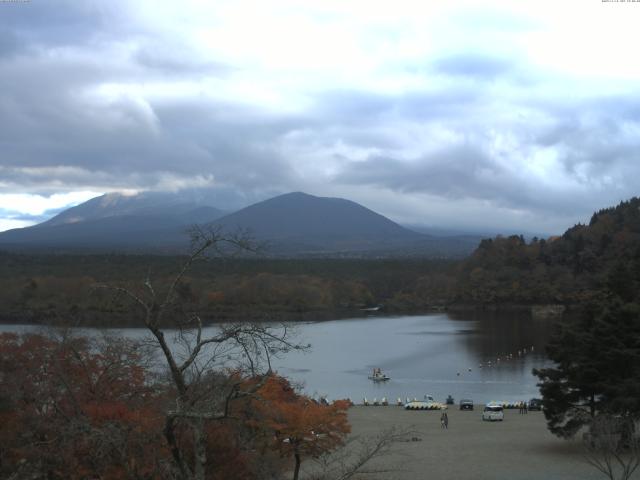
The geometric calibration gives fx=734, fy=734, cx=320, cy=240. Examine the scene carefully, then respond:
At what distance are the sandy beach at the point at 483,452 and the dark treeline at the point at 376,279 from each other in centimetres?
3396

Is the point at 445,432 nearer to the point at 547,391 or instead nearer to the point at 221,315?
the point at 547,391

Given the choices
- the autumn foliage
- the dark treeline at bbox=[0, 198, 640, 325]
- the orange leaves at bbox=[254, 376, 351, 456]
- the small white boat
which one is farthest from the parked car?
the dark treeline at bbox=[0, 198, 640, 325]

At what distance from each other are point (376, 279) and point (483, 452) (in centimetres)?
6284

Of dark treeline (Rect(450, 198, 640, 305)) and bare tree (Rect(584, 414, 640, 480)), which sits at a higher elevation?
dark treeline (Rect(450, 198, 640, 305))

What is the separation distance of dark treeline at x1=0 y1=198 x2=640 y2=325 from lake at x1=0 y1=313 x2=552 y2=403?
859 centimetres

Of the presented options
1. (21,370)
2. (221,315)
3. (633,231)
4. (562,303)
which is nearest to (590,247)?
(633,231)

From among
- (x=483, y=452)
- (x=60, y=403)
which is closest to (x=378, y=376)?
(x=483, y=452)

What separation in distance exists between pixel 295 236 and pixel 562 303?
13915 cm

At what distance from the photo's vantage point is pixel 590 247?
6731 cm

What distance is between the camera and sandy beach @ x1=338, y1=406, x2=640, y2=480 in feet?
37.7

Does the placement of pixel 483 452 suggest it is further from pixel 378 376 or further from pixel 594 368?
pixel 378 376

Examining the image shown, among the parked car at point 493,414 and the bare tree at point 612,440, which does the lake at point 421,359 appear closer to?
the parked car at point 493,414

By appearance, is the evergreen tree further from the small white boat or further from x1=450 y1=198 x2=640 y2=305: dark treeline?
x1=450 y1=198 x2=640 y2=305: dark treeline

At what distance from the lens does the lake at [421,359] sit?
85.0ft
